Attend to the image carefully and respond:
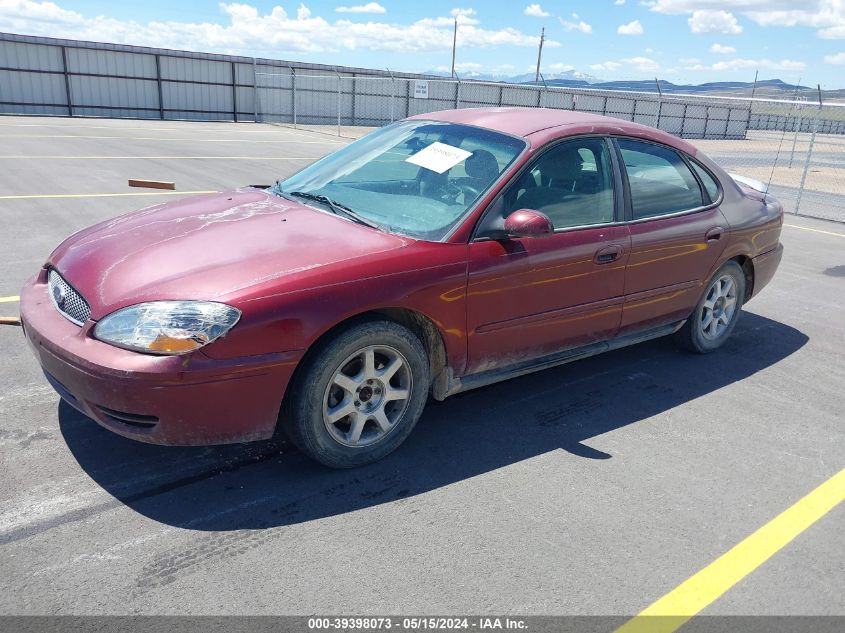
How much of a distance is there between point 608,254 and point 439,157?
1128mm

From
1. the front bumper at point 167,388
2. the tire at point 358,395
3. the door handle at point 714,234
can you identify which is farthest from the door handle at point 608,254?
the front bumper at point 167,388

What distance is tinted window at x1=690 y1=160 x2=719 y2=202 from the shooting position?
188 inches

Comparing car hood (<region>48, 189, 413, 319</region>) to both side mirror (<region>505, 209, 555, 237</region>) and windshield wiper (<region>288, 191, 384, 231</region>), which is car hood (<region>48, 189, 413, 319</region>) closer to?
windshield wiper (<region>288, 191, 384, 231</region>)

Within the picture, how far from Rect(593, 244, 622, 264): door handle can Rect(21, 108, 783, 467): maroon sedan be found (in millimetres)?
11

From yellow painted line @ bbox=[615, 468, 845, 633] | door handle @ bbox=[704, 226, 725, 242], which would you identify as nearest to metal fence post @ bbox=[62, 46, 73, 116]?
door handle @ bbox=[704, 226, 725, 242]

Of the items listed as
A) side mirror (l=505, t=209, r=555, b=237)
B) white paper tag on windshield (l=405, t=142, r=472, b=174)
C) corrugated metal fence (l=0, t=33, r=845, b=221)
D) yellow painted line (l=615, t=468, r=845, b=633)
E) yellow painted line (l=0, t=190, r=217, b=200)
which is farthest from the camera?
corrugated metal fence (l=0, t=33, r=845, b=221)

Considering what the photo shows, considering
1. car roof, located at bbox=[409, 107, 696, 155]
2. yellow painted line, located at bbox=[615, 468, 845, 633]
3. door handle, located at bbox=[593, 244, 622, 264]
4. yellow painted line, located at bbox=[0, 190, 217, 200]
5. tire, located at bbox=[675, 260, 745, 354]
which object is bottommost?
yellow painted line, located at bbox=[615, 468, 845, 633]

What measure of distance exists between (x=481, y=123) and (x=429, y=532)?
2.42 m

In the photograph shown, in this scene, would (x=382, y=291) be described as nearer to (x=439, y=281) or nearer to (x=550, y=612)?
(x=439, y=281)

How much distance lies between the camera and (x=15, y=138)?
53.2 ft

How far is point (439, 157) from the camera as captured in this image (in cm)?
394

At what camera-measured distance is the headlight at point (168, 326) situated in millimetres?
2730

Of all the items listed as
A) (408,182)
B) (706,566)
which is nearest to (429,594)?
(706,566)

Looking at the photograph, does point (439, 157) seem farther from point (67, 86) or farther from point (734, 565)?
point (67, 86)
